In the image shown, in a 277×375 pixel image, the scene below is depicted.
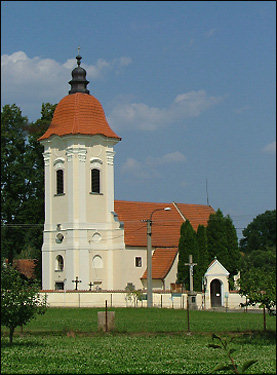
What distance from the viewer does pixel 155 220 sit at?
52.1 m

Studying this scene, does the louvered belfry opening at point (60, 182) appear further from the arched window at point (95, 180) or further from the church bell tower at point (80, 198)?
the arched window at point (95, 180)

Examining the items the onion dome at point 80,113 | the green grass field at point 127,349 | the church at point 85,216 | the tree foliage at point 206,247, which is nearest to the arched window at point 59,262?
the church at point 85,216

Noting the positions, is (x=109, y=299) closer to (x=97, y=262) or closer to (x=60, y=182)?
(x=97, y=262)

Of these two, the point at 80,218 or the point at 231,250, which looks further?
the point at 231,250

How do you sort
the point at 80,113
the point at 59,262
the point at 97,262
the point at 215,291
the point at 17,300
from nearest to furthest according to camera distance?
the point at 17,300, the point at 215,291, the point at 80,113, the point at 97,262, the point at 59,262

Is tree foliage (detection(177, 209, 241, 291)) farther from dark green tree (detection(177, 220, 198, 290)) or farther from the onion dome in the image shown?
the onion dome

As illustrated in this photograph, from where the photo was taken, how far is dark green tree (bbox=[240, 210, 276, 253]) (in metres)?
4.14

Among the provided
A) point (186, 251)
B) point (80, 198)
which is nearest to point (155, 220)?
point (186, 251)

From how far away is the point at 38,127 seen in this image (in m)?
5.53

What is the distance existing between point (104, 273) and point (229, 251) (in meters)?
9.20

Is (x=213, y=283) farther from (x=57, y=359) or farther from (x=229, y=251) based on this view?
(x=57, y=359)

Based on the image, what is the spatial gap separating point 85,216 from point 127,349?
29.7 meters

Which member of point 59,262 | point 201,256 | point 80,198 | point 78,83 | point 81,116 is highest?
point 78,83

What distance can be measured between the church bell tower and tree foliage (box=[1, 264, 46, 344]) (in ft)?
92.0
